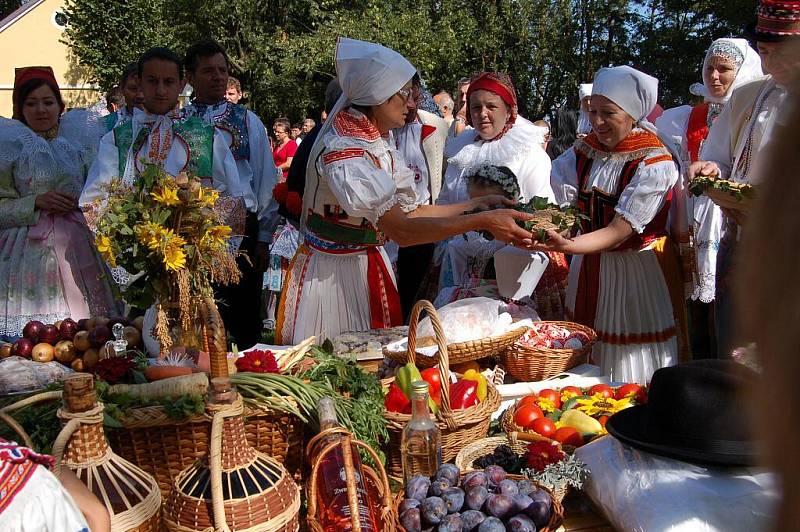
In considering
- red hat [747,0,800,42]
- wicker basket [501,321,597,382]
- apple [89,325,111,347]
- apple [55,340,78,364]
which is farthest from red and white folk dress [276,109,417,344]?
red hat [747,0,800,42]

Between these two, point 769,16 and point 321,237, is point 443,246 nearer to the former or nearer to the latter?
point 321,237

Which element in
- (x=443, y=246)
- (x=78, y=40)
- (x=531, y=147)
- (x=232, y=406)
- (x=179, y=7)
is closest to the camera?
(x=232, y=406)

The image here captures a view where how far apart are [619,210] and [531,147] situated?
1.06 m

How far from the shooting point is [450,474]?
1.83 meters

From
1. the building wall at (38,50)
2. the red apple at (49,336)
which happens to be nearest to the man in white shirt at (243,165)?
the red apple at (49,336)

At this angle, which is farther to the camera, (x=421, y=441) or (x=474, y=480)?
(x=421, y=441)

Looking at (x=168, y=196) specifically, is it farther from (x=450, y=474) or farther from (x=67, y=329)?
(x=450, y=474)

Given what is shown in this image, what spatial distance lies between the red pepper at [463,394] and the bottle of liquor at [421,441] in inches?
11.9

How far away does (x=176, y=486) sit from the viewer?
65.9 inches

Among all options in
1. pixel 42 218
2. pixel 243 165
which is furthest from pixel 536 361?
pixel 42 218

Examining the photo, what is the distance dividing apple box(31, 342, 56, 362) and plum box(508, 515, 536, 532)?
2.06 metres

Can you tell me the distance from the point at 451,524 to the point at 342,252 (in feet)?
5.93

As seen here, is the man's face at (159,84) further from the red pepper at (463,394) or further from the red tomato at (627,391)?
the red tomato at (627,391)

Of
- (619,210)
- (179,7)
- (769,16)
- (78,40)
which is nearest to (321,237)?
(619,210)
